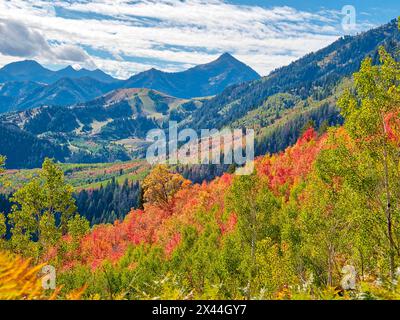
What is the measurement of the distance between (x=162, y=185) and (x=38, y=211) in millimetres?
66639

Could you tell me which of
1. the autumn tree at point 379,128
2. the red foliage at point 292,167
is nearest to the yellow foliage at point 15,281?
the autumn tree at point 379,128

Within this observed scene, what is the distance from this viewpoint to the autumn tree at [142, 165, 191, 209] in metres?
112

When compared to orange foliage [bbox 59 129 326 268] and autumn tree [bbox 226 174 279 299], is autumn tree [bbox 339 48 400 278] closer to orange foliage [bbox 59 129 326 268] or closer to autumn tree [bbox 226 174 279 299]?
autumn tree [bbox 226 174 279 299]

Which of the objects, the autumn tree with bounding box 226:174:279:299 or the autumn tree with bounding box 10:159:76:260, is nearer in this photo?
the autumn tree with bounding box 10:159:76:260

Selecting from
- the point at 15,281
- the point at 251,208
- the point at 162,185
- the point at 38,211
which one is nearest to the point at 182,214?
the point at 162,185

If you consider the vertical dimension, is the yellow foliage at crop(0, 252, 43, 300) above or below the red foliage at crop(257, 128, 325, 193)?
below

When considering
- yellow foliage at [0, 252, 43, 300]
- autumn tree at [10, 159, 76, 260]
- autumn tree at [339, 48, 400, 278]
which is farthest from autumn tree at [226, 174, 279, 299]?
yellow foliage at [0, 252, 43, 300]

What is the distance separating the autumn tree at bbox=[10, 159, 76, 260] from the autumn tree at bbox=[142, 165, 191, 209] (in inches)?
2443

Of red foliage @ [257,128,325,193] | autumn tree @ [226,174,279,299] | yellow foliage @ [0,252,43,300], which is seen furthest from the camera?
red foliage @ [257,128,325,193]

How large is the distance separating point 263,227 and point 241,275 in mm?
9974

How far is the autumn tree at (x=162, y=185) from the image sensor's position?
112 m

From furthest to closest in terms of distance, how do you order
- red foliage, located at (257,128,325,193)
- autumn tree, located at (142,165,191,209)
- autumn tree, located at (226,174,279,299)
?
autumn tree, located at (142,165,191,209)
red foliage, located at (257,128,325,193)
autumn tree, located at (226,174,279,299)

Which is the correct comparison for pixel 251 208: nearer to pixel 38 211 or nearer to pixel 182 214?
pixel 38 211
